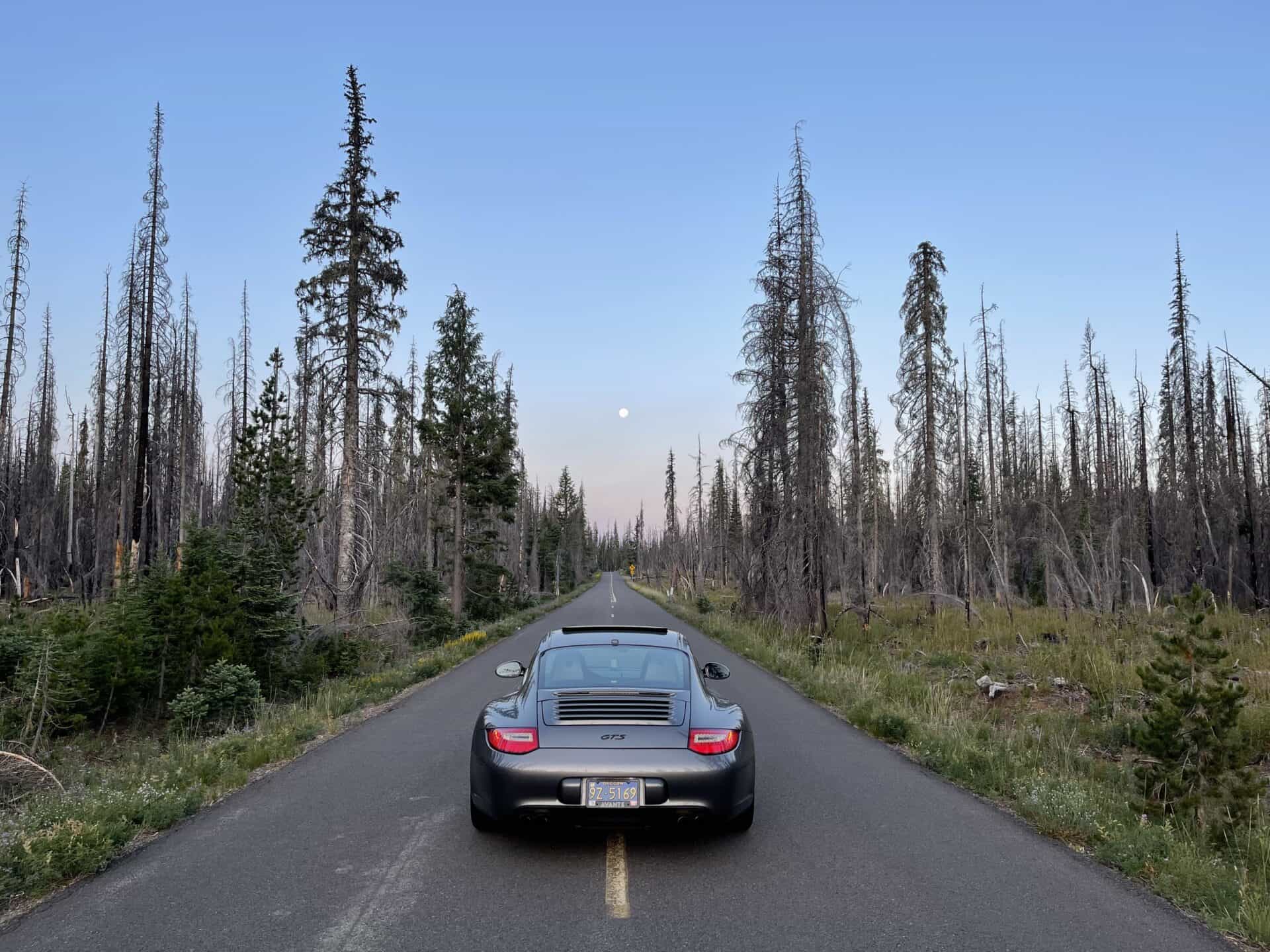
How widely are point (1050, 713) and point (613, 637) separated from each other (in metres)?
8.83

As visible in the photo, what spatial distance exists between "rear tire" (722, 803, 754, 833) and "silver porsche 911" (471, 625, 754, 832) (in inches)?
0.5

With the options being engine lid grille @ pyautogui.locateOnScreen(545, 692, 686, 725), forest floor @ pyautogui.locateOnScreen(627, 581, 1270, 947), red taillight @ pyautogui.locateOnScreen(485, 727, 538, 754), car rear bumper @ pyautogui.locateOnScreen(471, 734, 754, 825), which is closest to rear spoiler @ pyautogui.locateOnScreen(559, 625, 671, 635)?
engine lid grille @ pyautogui.locateOnScreen(545, 692, 686, 725)

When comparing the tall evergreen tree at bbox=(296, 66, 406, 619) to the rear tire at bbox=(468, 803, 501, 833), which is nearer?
the rear tire at bbox=(468, 803, 501, 833)

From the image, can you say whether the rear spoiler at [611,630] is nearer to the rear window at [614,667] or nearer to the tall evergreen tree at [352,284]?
the rear window at [614,667]

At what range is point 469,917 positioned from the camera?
4031 millimetres

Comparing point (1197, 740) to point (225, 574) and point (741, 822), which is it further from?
point (225, 574)

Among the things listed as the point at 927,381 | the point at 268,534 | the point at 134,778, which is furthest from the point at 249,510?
the point at 927,381

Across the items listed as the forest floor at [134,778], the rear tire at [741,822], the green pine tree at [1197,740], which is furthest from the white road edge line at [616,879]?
the green pine tree at [1197,740]

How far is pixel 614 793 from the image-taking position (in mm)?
4516

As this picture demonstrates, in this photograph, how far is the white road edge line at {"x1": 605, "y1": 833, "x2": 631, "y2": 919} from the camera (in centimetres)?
413

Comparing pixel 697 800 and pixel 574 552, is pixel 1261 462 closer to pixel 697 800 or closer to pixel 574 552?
pixel 697 800

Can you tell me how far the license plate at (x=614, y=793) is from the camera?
4488 mm

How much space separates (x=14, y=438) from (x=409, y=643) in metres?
35.2

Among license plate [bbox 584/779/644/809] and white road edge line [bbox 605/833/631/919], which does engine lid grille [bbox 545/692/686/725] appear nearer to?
license plate [bbox 584/779/644/809]
